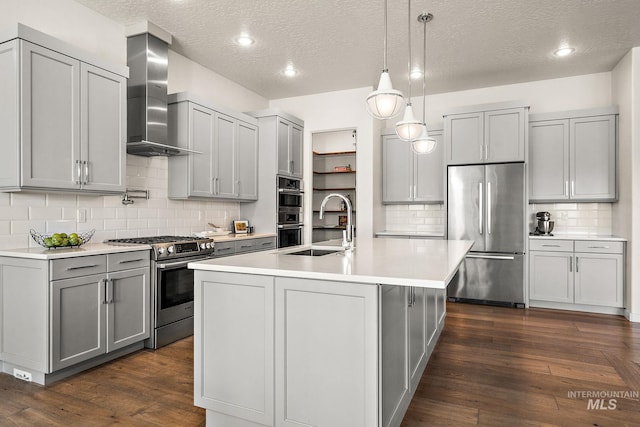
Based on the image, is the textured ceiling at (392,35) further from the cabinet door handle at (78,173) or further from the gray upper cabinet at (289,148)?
the cabinet door handle at (78,173)

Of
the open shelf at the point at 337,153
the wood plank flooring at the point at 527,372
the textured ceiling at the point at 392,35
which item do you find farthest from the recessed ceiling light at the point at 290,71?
the wood plank flooring at the point at 527,372

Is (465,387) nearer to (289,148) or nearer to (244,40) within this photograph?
(244,40)

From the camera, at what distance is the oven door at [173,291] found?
11.1ft

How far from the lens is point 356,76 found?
5.20m

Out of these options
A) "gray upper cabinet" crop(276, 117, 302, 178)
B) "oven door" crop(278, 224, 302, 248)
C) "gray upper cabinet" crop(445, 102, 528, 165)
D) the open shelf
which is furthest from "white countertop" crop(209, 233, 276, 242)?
the open shelf

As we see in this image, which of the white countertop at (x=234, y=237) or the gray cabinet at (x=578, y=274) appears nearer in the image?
the white countertop at (x=234, y=237)

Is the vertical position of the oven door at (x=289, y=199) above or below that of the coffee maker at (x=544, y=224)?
above

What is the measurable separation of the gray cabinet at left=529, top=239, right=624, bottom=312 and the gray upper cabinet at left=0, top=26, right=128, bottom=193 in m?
A: 4.79

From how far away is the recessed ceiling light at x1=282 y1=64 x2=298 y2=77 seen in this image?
492cm

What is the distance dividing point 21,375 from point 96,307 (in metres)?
0.65

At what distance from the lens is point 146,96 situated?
12.1 feet

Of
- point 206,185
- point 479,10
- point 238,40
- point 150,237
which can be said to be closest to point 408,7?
point 479,10

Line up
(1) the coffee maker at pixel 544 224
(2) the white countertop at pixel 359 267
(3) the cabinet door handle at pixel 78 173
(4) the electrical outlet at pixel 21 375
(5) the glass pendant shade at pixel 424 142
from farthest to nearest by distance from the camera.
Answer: (1) the coffee maker at pixel 544 224 < (5) the glass pendant shade at pixel 424 142 < (3) the cabinet door handle at pixel 78 173 < (4) the electrical outlet at pixel 21 375 < (2) the white countertop at pixel 359 267

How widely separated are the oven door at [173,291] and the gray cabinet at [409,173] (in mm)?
3188
